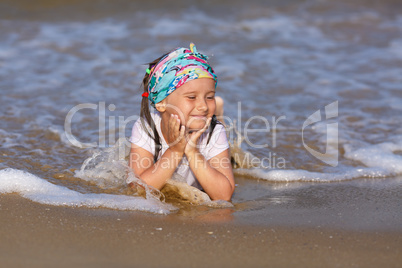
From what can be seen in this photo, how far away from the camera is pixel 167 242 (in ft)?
9.24

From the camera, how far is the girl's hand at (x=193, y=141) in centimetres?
354

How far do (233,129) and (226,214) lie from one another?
6.61 feet

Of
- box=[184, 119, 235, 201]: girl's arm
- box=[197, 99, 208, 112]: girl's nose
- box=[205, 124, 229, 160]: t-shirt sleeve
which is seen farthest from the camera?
box=[205, 124, 229, 160]: t-shirt sleeve

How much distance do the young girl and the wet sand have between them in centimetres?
45

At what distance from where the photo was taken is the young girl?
3.55 m

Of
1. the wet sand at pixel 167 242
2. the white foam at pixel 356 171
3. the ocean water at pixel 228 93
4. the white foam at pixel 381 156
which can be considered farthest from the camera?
the white foam at pixel 381 156

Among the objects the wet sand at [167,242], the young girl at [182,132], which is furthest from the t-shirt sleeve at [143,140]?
the wet sand at [167,242]

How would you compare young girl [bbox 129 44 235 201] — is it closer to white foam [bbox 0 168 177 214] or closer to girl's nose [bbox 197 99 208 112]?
girl's nose [bbox 197 99 208 112]

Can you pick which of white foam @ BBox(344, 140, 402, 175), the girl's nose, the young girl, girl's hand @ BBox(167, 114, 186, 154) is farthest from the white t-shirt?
white foam @ BBox(344, 140, 402, 175)

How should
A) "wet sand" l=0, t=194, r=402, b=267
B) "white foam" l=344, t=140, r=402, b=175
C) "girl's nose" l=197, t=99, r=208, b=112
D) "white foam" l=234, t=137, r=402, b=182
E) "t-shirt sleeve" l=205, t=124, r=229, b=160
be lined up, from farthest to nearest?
1. "white foam" l=344, t=140, r=402, b=175
2. "white foam" l=234, t=137, r=402, b=182
3. "t-shirt sleeve" l=205, t=124, r=229, b=160
4. "girl's nose" l=197, t=99, r=208, b=112
5. "wet sand" l=0, t=194, r=402, b=267

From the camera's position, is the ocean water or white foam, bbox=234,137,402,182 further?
white foam, bbox=234,137,402,182

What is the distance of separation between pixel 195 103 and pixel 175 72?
0.90 ft

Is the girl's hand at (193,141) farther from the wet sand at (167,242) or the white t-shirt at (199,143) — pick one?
the wet sand at (167,242)

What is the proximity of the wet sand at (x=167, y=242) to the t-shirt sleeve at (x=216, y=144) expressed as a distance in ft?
2.31
